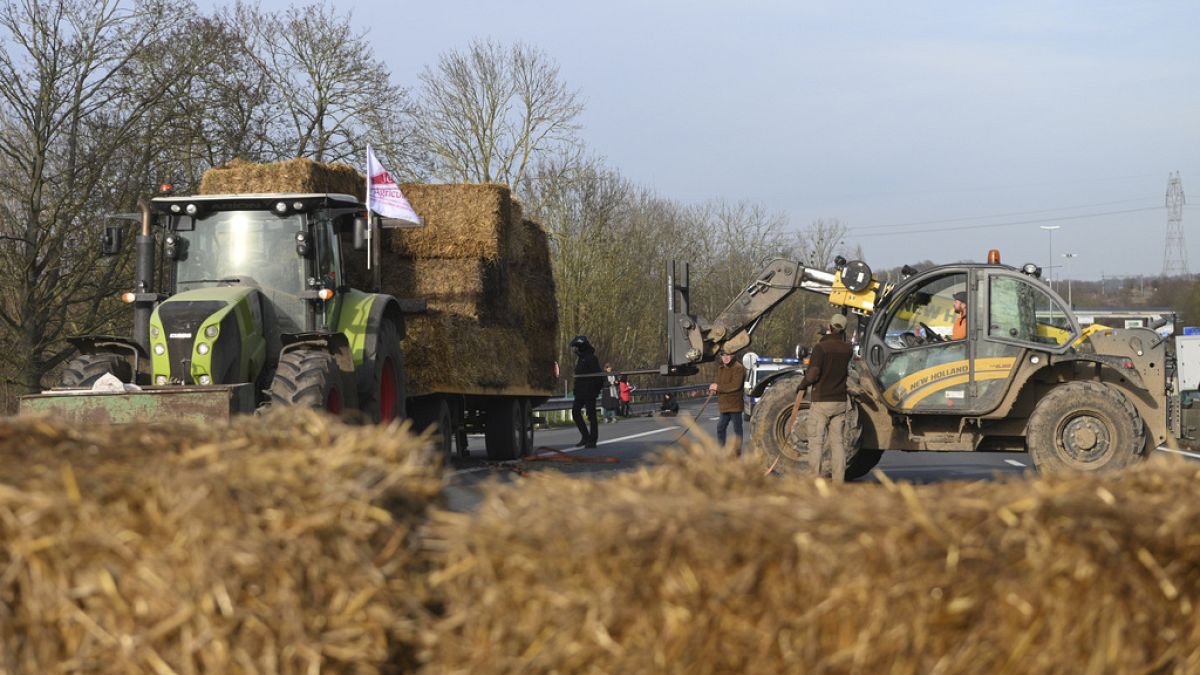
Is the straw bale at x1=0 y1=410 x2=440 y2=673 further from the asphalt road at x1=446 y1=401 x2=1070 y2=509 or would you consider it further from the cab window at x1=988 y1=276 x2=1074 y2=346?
the cab window at x1=988 y1=276 x2=1074 y2=346

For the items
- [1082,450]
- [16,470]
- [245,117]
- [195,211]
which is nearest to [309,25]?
[245,117]

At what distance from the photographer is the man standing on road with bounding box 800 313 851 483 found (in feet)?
47.1

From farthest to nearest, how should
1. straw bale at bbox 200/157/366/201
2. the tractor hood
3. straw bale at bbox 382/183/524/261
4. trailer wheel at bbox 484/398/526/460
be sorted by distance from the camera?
1. trailer wheel at bbox 484/398/526/460
2. straw bale at bbox 382/183/524/261
3. straw bale at bbox 200/157/366/201
4. the tractor hood

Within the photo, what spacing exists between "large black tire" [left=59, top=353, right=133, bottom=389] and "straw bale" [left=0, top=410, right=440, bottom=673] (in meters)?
8.39

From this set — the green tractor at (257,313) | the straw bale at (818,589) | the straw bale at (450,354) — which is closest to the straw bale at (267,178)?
the straw bale at (450,354)

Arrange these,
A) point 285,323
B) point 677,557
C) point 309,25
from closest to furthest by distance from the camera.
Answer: point 677,557 → point 285,323 → point 309,25

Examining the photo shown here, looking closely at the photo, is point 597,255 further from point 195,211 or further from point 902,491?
point 902,491

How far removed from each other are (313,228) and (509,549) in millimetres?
10835

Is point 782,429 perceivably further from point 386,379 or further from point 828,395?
point 386,379

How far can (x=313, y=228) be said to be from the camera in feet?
46.2

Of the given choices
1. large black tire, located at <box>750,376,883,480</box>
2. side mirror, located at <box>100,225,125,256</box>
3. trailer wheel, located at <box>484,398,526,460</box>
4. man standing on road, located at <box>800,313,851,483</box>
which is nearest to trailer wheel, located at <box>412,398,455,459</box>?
trailer wheel, located at <box>484,398,526,460</box>

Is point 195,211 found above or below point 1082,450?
above

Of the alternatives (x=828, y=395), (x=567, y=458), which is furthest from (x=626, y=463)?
(x=828, y=395)

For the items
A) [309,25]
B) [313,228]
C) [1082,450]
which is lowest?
[1082,450]
